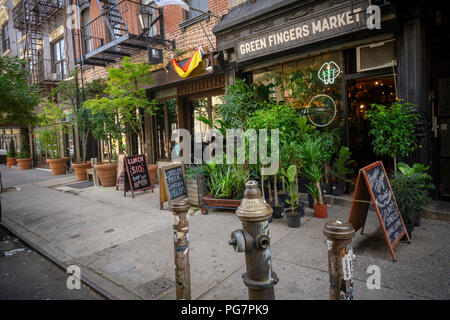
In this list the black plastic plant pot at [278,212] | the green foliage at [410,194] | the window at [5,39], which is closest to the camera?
the green foliage at [410,194]

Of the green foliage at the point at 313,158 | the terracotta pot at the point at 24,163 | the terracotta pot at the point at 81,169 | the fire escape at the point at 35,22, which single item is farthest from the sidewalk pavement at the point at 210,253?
the terracotta pot at the point at 24,163

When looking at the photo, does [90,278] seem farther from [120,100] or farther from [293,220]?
[120,100]

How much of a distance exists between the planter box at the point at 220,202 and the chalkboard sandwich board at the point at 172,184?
2.40 feet

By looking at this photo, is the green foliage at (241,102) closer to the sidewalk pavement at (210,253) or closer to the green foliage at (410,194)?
the sidewalk pavement at (210,253)

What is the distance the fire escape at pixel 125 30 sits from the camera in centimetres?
886

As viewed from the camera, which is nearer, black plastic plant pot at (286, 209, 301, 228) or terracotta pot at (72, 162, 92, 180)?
black plastic plant pot at (286, 209, 301, 228)

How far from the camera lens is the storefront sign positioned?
17.4 ft

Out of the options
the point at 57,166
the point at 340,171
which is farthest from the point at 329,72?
the point at 57,166

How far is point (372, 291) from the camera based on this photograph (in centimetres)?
293

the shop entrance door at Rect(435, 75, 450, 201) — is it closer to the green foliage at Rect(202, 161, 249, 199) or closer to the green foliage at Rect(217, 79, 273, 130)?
the green foliage at Rect(217, 79, 273, 130)

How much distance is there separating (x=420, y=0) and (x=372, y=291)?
4.64 m

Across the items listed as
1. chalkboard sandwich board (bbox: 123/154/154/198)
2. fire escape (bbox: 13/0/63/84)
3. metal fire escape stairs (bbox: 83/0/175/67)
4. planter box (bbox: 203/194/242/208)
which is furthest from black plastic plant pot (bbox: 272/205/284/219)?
fire escape (bbox: 13/0/63/84)

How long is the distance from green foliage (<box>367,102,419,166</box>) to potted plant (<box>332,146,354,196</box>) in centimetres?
102
